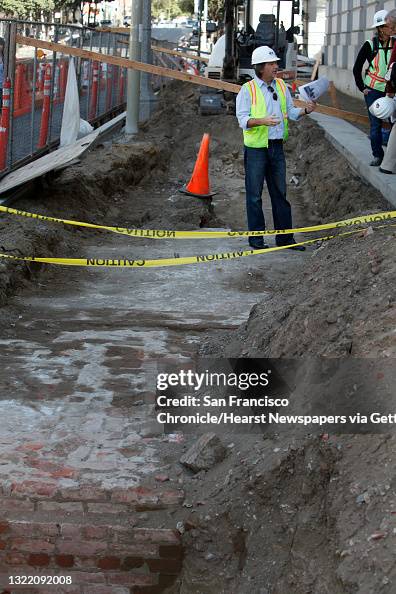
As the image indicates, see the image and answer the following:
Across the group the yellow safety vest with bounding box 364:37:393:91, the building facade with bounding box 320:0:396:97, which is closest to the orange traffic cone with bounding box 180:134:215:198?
the yellow safety vest with bounding box 364:37:393:91

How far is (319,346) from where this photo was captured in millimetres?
5680

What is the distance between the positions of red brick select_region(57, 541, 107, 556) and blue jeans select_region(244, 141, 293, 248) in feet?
20.8

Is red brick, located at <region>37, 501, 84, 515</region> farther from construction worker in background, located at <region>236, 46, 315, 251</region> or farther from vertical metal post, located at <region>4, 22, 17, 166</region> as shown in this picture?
vertical metal post, located at <region>4, 22, 17, 166</region>

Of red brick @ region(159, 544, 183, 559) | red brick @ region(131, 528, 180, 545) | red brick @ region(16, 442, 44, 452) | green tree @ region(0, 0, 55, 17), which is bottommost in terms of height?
red brick @ region(159, 544, 183, 559)

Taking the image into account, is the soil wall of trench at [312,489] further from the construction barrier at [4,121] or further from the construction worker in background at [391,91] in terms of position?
the construction barrier at [4,121]

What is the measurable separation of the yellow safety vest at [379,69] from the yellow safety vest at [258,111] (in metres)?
2.62

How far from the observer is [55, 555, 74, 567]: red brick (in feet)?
16.4

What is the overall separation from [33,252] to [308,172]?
8297mm

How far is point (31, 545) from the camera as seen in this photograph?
4.99 metres

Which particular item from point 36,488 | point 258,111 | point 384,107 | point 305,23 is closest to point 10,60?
point 258,111

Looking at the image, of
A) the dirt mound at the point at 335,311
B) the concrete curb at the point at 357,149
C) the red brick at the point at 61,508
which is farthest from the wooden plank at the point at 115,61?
the red brick at the point at 61,508

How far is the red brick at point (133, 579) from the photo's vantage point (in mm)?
5023

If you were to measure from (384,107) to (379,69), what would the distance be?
4.76 ft

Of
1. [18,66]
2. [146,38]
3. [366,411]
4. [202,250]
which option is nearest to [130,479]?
[366,411]
